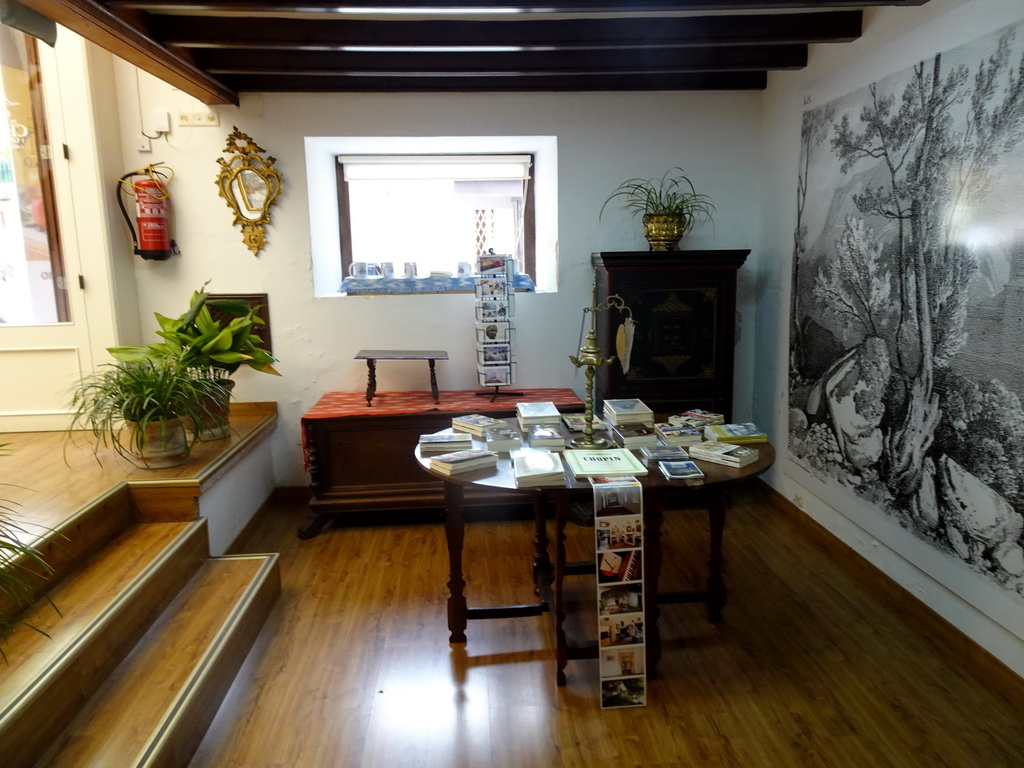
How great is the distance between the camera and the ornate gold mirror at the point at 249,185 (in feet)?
12.2

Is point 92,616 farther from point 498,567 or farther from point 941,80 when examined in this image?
point 941,80

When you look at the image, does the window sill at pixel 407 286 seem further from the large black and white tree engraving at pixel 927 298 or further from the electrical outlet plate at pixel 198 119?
the large black and white tree engraving at pixel 927 298

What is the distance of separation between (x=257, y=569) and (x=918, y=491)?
277cm

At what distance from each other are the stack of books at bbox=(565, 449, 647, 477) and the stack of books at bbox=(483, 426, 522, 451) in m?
0.21

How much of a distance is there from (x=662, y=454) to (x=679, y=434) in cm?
19

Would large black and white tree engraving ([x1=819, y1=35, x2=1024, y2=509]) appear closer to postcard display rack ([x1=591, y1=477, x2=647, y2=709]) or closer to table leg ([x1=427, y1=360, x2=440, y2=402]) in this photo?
postcard display rack ([x1=591, y1=477, x2=647, y2=709])

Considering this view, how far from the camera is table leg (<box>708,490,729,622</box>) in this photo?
262 centimetres

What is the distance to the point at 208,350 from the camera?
10.6ft

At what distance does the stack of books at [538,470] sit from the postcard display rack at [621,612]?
125mm

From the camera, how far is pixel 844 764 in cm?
193

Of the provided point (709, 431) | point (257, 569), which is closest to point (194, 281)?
point (257, 569)

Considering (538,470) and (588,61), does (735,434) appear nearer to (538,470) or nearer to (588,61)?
(538,470)

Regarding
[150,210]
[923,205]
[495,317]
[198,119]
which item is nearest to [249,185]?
[198,119]

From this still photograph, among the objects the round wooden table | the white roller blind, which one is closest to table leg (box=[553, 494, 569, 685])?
the round wooden table
